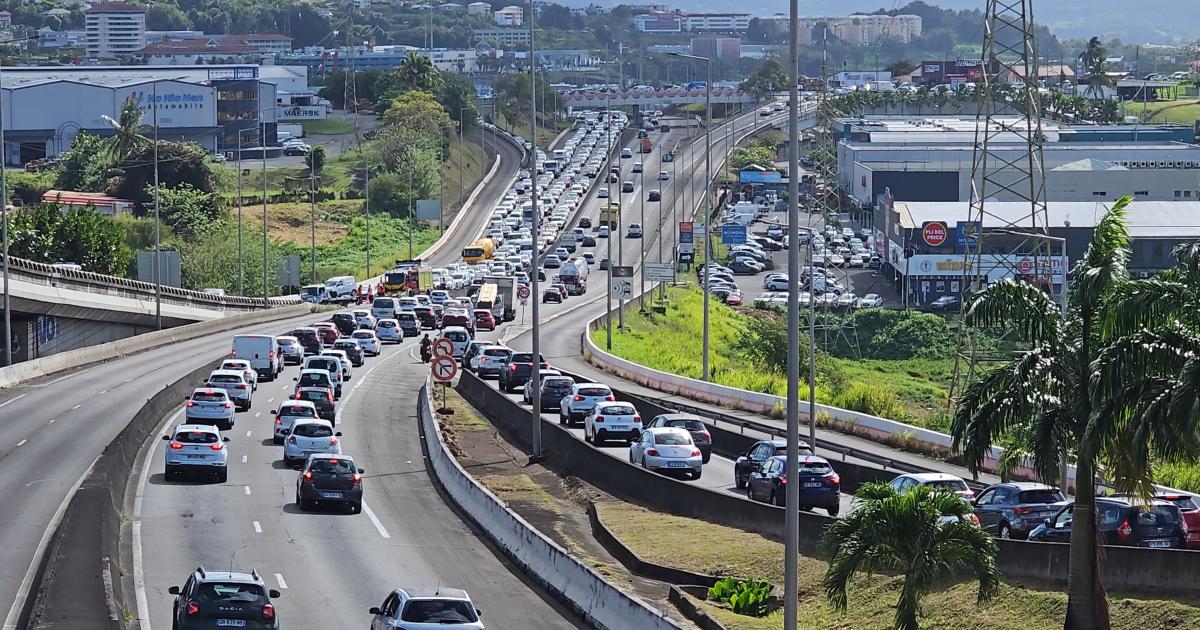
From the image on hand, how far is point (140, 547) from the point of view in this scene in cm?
3241

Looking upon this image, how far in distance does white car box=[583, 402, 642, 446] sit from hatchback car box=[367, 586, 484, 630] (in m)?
25.7

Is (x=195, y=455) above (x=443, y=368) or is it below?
below

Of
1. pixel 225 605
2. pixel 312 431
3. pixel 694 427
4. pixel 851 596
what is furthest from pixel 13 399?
pixel 225 605

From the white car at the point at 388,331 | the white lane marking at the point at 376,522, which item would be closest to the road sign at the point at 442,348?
the white lane marking at the point at 376,522

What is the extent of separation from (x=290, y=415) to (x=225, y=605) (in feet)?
87.3

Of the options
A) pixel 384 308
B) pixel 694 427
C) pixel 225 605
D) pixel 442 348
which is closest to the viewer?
pixel 225 605

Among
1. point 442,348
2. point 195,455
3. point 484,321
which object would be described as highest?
point 442,348

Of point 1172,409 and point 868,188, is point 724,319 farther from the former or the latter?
point 1172,409

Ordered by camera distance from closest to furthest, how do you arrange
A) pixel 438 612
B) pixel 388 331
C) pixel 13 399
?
pixel 438 612 → pixel 13 399 → pixel 388 331

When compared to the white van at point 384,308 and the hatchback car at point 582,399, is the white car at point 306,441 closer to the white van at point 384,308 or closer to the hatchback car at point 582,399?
the hatchback car at point 582,399

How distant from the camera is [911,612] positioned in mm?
24125

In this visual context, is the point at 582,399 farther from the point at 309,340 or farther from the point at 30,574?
the point at 30,574

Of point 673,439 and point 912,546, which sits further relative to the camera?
point 673,439

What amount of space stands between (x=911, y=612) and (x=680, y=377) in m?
41.0
